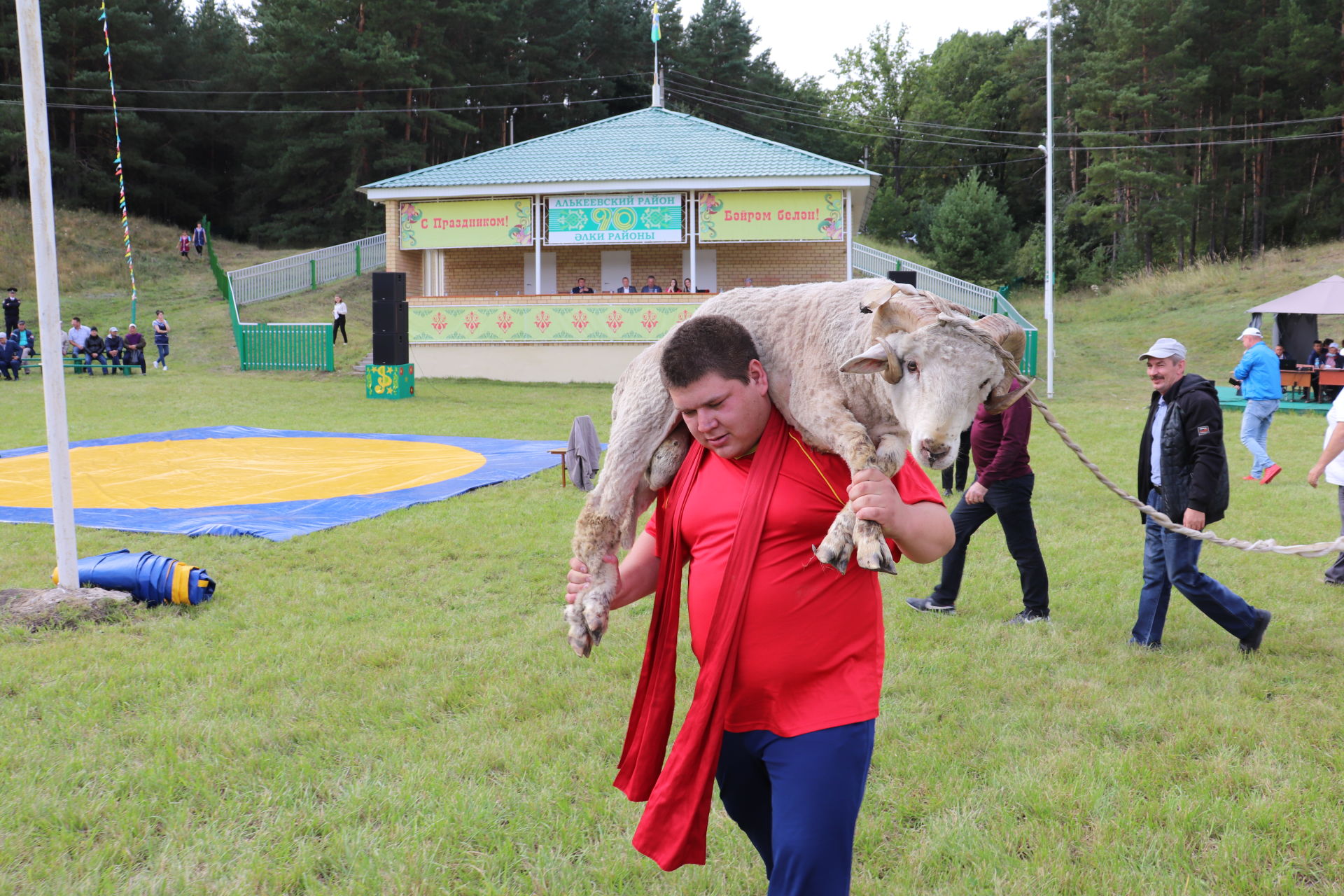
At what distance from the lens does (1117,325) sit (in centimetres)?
3294

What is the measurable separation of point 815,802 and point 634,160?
25.7 m

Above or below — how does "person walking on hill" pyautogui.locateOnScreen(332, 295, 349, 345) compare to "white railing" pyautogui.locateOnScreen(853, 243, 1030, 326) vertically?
below

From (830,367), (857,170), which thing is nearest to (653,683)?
(830,367)

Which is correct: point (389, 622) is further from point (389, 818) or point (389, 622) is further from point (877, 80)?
point (877, 80)

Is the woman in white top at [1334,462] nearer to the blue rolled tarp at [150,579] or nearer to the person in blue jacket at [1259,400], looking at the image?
the person in blue jacket at [1259,400]

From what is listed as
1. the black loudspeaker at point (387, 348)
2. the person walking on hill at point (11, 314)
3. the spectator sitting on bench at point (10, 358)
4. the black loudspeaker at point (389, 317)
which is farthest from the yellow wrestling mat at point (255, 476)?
the person walking on hill at point (11, 314)

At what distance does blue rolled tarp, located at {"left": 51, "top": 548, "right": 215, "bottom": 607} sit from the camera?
20.7 feet

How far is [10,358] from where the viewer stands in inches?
915

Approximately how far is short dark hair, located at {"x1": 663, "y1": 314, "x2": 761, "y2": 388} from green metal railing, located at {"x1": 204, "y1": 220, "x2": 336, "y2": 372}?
976 inches

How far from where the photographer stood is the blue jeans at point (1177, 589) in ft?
17.8

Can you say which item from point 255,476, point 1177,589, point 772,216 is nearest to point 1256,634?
point 1177,589

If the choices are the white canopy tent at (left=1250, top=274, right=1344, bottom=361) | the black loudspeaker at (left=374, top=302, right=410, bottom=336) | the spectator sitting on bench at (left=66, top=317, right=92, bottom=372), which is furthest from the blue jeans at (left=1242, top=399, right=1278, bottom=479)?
the spectator sitting on bench at (left=66, top=317, right=92, bottom=372)

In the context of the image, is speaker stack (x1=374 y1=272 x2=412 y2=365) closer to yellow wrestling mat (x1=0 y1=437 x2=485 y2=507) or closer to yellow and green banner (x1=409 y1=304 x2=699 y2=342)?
yellow and green banner (x1=409 y1=304 x2=699 y2=342)

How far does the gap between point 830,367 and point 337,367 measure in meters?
25.1
